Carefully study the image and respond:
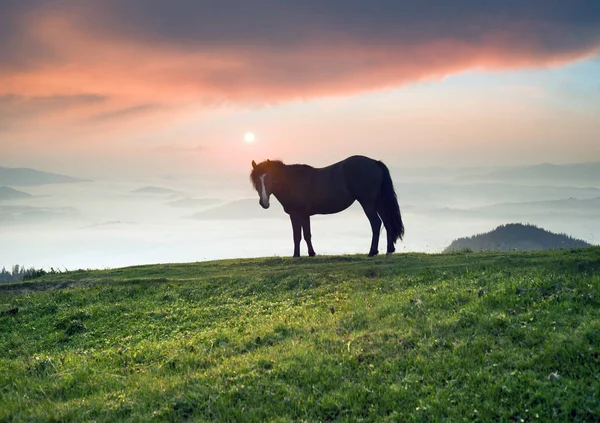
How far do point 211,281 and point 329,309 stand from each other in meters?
7.28

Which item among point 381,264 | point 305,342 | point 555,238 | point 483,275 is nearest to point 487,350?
point 305,342

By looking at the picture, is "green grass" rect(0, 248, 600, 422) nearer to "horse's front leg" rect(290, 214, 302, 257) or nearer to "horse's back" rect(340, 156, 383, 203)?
"horse's back" rect(340, 156, 383, 203)

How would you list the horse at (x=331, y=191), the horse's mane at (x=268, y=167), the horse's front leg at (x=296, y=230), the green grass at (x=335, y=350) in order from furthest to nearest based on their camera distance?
the horse's front leg at (x=296, y=230) < the horse's mane at (x=268, y=167) < the horse at (x=331, y=191) < the green grass at (x=335, y=350)

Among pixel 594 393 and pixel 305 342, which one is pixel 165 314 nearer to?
pixel 305 342

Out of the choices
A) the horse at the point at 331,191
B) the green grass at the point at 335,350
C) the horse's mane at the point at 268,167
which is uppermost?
the horse's mane at the point at 268,167

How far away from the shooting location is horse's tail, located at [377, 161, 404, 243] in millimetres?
23125

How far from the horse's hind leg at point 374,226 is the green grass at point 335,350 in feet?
16.4

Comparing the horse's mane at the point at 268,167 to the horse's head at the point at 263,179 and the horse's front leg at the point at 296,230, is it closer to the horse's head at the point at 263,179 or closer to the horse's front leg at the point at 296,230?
the horse's head at the point at 263,179

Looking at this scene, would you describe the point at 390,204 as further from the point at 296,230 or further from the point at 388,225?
the point at 296,230

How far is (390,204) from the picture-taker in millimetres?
→ 23172

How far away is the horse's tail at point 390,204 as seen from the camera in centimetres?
2312

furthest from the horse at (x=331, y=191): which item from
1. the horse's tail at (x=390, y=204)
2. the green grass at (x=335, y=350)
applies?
the green grass at (x=335, y=350)

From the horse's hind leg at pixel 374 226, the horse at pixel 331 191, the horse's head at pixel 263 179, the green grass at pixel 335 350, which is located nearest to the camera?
the green grass at pixel 335 350

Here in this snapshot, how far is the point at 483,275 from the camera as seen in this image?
15.1 meters
